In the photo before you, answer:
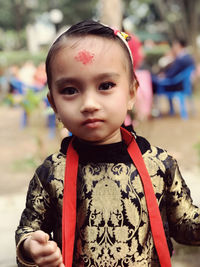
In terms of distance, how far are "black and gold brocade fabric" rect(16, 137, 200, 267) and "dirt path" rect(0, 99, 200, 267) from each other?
101cm

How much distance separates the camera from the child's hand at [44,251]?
0.97 meters

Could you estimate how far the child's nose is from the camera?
103cm

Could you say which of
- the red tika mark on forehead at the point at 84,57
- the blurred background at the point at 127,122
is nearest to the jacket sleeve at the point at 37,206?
the red tika mark on forehead at the point at 84,57

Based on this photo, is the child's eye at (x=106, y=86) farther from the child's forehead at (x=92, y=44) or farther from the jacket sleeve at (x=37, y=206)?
the jacket sleeve at (x=37, y=206)

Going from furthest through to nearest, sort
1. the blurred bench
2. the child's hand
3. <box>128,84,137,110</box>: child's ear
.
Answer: the blurred bench < <box>128,84,137,110</box>: child's ear < the child's hand

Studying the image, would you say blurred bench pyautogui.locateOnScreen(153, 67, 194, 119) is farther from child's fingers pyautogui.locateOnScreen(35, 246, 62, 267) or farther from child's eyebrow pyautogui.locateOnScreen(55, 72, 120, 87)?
child's fingers pyautogui.locateOnScreen(35, 246, 62, 267)

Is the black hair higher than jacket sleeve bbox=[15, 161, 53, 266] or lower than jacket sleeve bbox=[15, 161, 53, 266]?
higher

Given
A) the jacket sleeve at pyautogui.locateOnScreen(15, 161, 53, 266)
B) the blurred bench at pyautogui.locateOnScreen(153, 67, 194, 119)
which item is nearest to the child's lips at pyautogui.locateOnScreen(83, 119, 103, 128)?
the jacket sleeve at pyautogui.locateOnScreen(15, 161, 53, 266)

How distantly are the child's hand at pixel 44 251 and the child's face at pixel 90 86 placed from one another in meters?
0.29

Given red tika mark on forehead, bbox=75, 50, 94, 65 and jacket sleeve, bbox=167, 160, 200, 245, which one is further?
jacket sleeve, bbox=167, 160, 200, 245

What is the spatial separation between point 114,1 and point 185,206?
16.5 feet

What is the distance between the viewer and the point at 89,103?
103cm

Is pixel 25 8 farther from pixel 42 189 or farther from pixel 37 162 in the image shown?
pixel 42 189

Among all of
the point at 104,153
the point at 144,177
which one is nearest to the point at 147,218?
the point at 144,177
